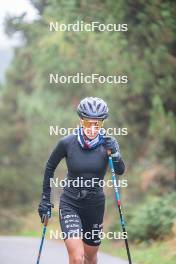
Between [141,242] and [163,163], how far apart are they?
8321mm

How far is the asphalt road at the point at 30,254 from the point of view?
1239cm

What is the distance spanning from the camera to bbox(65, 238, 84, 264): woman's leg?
6.86m

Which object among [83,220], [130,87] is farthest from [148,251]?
[130,87]

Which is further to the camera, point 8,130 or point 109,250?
point 8,130

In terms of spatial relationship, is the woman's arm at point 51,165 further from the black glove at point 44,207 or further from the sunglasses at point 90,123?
the sunglasses at point 90,123

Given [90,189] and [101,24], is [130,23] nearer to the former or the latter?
[101,24]

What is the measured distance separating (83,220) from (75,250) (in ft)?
1.99

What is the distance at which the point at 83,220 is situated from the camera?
295 inches

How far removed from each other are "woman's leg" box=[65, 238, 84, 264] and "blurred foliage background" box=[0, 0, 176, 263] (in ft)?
24.7

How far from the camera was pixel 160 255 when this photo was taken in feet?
42.9

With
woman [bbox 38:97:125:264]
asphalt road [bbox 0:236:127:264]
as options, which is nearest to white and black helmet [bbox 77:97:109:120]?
woman [bbox 38:97:125:264]

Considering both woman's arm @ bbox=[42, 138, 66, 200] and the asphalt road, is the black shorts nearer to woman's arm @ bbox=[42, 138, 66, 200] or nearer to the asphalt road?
woman's arm @ bbox=[42, 138, 66, 200]

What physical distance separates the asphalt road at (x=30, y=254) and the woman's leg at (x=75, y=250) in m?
5.31

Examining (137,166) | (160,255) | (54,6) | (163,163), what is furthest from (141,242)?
(137,166)
